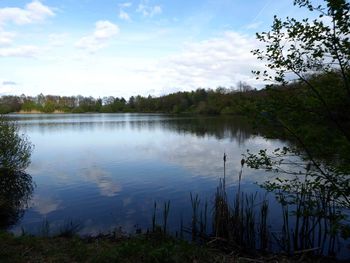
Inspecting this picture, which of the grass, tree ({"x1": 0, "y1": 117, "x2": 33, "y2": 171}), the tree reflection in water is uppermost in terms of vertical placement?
tree ({"x1": 0, "y1": 117, "x2": 33, "y2": 171})

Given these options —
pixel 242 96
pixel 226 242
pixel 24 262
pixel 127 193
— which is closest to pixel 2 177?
pixel 127 193

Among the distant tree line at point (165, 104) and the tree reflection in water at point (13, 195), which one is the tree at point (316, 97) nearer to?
the tree reflection in water at point (13, 195)

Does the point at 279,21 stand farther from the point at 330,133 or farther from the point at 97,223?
the point at 97,223

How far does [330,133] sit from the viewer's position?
7.41 meters

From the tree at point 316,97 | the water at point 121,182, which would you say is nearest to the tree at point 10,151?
the water at point 121,182

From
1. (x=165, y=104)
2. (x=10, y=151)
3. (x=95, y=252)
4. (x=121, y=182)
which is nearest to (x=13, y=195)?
(x=10, y=151)

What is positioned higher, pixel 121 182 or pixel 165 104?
pixel 165 104

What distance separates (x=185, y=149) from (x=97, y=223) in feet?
72.3

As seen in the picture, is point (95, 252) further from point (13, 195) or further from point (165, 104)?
point (165, 104)

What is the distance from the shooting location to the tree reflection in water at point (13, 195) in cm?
1396

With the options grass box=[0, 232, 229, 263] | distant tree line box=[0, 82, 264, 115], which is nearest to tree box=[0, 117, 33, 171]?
grass box=[0, 232, 229, 263]

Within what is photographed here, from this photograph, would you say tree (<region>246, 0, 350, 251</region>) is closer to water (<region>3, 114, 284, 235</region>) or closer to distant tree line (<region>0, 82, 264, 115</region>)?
water (<region>3, 114, 284, 235</region>)

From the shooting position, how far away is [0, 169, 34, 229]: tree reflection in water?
13958 mm

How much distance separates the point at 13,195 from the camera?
18047mm
